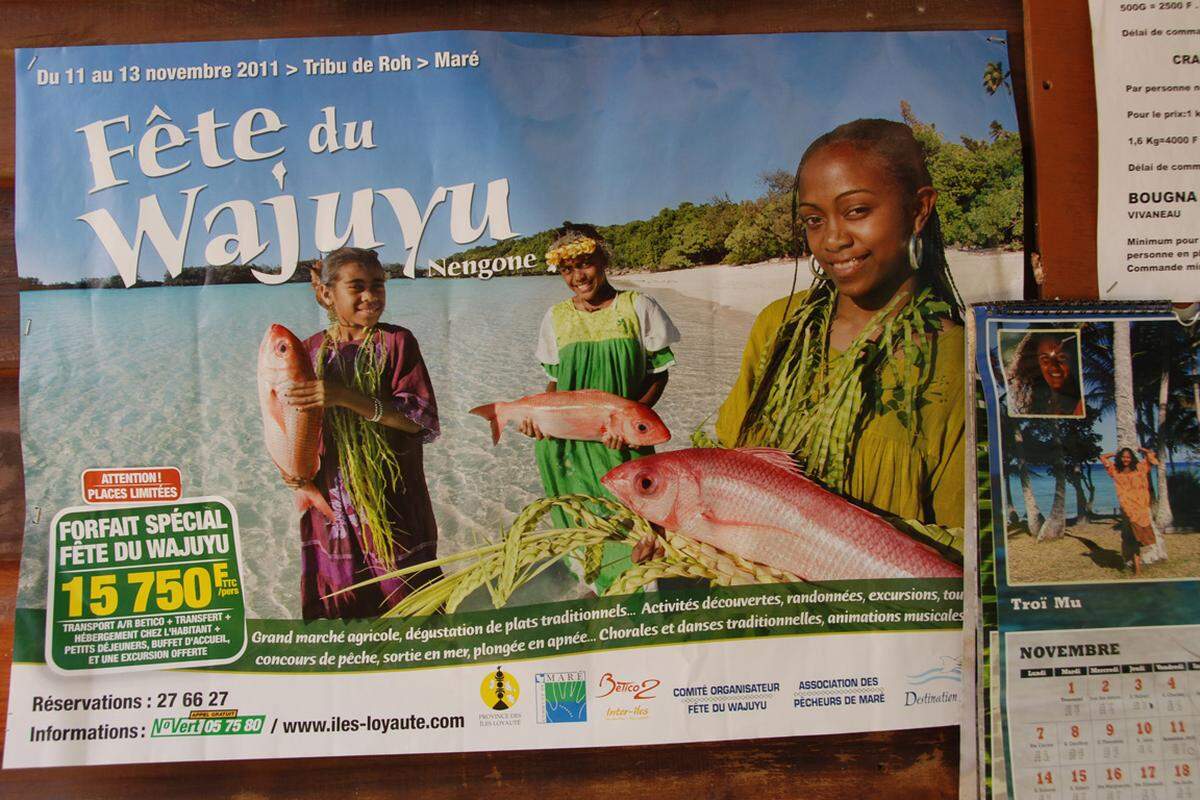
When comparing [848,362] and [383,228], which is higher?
[383,228]

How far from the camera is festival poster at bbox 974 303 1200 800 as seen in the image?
4.07 ft

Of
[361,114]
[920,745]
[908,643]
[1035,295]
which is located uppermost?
[361,114]

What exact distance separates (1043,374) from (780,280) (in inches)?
18.3

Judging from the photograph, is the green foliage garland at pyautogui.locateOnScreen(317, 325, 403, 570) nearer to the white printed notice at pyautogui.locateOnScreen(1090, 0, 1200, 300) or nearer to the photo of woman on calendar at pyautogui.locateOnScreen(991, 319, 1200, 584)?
the photo of woman on calendar at pyautogui.locateOnScreen(991, 319, 1200, 584)

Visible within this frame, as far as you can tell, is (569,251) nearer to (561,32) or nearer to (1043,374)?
(561,32)

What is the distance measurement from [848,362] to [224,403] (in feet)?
3.45

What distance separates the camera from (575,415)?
1273 millimetres

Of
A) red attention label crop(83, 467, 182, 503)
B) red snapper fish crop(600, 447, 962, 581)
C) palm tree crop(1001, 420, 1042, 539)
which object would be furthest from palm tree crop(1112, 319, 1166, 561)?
red attention label crop(83, 467, 182, 503)

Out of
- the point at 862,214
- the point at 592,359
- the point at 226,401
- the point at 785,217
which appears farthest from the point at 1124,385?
the point at 226,401

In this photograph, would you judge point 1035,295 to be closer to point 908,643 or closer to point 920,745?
point 908,643

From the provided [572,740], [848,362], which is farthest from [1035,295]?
[572,740]

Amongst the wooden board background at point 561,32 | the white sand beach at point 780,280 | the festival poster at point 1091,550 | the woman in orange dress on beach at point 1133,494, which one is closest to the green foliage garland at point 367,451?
the wooden board background at point 561,32

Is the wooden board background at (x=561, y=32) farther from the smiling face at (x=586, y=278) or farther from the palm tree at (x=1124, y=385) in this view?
the smiling face at (x=586, y=278)

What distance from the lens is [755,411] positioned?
1306 mm
